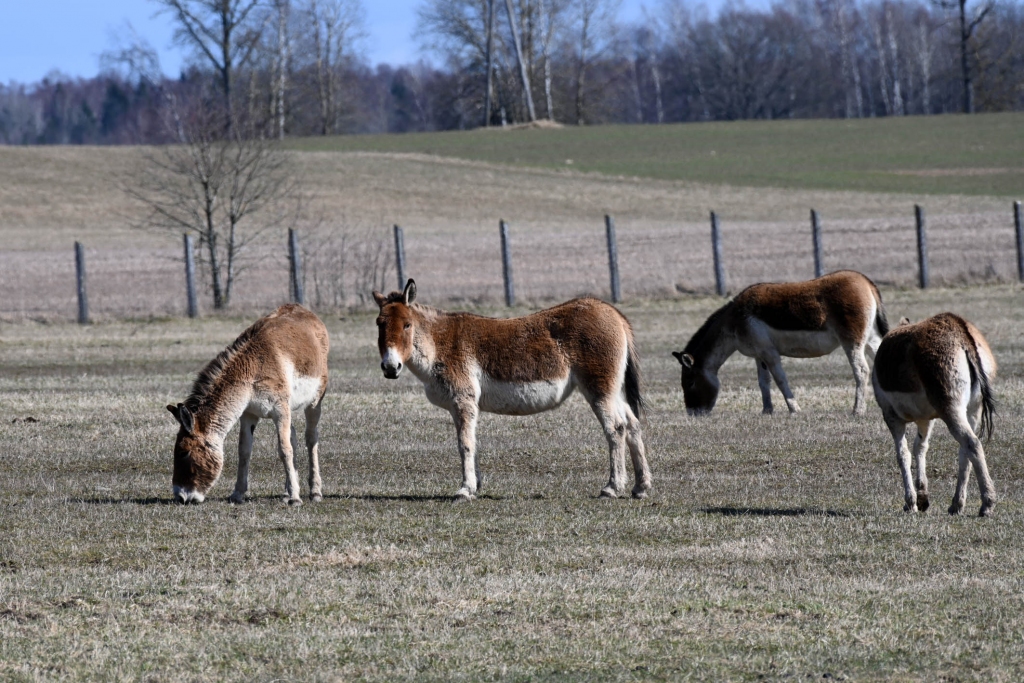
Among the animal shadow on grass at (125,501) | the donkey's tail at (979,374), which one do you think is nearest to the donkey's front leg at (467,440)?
the animal shadow on grass at (125,501)

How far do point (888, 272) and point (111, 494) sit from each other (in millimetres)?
27474

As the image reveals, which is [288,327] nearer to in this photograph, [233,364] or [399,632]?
[233,364]

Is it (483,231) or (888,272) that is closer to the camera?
(888,272)

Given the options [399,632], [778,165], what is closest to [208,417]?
[399,632]

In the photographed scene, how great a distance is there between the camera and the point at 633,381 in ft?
33.6

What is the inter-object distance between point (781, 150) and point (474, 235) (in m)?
36.9

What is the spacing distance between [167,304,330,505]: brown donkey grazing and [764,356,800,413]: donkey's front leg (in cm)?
597

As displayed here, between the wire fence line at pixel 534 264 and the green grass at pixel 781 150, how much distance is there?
1774 cm

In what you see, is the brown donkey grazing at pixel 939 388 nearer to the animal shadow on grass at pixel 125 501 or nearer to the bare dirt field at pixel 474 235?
the animal shadow on grass at pixel 125 501

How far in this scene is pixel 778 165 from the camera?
2783 inches

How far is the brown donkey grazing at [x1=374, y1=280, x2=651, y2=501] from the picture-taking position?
32.9 feet

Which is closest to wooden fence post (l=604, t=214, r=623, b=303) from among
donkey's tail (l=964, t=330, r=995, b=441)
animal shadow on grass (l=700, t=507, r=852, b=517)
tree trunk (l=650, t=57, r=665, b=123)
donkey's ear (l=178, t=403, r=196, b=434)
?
animal shadow on grass (l=700, t=507, r=852, b=517)

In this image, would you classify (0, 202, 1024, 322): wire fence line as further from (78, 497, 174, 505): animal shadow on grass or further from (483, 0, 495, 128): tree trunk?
(483, 0, 495, 128): tree trunk

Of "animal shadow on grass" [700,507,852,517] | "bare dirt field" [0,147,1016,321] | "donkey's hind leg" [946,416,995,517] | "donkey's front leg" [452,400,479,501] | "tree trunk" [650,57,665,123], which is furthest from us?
"tree trunk" [650,57,665,123]
